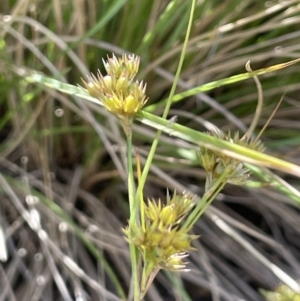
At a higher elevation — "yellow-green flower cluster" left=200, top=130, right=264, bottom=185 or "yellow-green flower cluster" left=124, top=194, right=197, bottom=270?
"yellow-green flower cluster" left=200, top=130, right=264, bottom=185

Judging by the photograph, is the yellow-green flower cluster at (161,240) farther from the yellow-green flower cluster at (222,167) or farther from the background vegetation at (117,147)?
the background vegetation at (117,147)

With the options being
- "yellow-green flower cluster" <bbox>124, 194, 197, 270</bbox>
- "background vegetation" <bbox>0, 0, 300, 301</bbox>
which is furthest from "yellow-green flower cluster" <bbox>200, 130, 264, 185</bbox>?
"background vegetation" <bbox>0, 0, 300, 301</bbox>

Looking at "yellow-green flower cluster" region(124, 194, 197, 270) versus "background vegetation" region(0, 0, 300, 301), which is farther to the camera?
"background vegetation" region(0, 0, 300, 301)

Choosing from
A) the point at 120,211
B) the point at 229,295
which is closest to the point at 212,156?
the point at 229,295

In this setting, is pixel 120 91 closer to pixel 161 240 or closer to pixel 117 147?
pixel 161 240

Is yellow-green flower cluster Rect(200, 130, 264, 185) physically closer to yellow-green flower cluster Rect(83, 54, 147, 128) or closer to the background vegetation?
yellow-green flower cluster Rect(83, 54, 147, 128)
